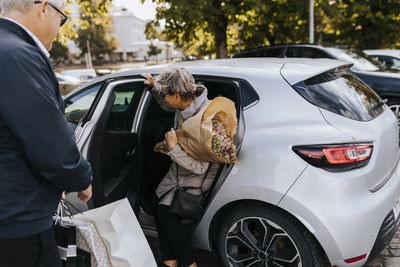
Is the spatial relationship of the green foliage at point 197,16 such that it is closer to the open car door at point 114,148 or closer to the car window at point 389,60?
the car window at point 389,60

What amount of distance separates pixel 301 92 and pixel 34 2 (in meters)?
1.62

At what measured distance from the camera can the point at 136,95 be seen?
331cm

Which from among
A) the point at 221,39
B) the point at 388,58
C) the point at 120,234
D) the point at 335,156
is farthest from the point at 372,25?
the point at 120,234

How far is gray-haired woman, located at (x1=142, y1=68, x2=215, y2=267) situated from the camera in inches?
90.7

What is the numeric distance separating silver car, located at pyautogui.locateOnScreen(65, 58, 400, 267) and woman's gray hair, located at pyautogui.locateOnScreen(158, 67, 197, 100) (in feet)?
0.89

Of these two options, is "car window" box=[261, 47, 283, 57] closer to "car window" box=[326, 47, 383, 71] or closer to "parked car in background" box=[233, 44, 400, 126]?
"parked car in background" box=[233, 44, 400, 126]

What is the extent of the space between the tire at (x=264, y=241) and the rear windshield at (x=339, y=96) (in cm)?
76

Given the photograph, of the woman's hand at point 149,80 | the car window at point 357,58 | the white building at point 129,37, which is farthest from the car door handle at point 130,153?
the white building at point 129,37

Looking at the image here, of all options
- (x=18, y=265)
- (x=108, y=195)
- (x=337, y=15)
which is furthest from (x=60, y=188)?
(x=337, y=15)

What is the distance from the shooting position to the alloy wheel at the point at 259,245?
2.24m

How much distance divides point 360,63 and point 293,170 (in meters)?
5.37

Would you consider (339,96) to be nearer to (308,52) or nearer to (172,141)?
(172,141)

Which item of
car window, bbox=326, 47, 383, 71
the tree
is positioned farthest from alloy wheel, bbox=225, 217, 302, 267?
the tree

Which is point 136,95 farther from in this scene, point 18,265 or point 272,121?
point 18,265
